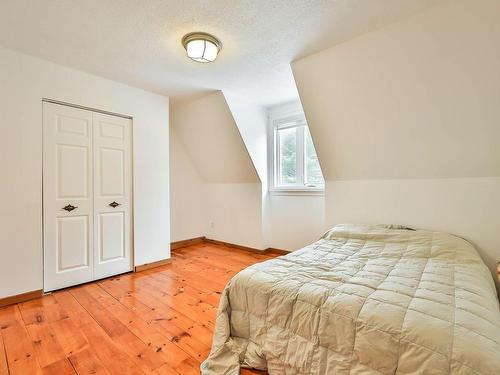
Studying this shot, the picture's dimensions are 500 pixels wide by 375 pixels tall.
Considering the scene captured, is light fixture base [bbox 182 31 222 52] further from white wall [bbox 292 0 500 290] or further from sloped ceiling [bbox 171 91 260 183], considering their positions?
sloped ceiling [bbox 171 91 260 183]

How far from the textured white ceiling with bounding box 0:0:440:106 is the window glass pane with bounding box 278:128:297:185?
1174mm

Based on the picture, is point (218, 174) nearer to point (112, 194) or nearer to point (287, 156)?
point (287, 156)

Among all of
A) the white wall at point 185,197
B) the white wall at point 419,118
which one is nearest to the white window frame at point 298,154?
A: the white wall at point 419,118

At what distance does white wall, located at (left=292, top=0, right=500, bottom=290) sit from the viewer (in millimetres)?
1743

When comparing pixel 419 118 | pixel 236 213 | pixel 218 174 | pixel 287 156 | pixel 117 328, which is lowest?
pixel 117 328

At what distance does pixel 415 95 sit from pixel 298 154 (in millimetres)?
1725

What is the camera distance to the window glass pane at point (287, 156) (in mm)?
3701

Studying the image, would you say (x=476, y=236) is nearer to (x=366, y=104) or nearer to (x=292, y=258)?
(x=366, y=104)

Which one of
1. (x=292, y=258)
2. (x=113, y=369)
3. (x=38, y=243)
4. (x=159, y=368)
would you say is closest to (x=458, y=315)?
(x=292, y=258)

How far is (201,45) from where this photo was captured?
6.50 ft

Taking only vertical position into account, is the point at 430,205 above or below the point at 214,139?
below

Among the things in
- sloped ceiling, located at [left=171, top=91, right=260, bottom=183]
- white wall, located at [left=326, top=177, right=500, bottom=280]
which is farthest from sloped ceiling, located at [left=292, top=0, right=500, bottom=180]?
sloped ceiling, located at [left=171, top=91, right=260, bottom=183]

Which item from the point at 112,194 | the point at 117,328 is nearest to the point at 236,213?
the point at 112,194

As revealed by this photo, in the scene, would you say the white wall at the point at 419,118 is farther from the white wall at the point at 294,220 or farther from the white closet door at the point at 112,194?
the white closet door at the point at 112,194
